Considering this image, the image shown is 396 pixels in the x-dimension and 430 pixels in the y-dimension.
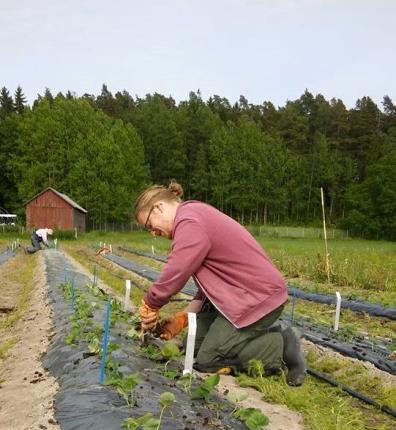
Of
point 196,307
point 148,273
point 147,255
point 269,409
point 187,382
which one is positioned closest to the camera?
point 187,382

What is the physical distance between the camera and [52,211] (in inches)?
1601

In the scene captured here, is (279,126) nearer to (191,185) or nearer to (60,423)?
(191,185)

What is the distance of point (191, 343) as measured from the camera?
3311mm

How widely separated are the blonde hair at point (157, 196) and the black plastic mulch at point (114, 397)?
1051 mm

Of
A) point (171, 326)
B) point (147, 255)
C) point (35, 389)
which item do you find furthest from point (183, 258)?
point (147, 255)

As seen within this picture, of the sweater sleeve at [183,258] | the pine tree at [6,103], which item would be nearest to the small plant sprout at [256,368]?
the sweater sleeve at [183,258]

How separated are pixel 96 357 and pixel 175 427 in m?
1.39

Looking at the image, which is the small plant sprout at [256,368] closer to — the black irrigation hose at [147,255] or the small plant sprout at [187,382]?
the small plant sprout at [187,382]

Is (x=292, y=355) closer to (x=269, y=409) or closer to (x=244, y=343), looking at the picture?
(x=244, y=343)

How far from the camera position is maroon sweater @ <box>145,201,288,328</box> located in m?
3.20

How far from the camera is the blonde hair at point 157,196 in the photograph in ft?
11.3

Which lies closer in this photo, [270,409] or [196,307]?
[270,409]

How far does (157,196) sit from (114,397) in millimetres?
1307

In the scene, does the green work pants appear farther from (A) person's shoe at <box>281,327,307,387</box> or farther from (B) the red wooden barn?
(B) the red wooden barn
